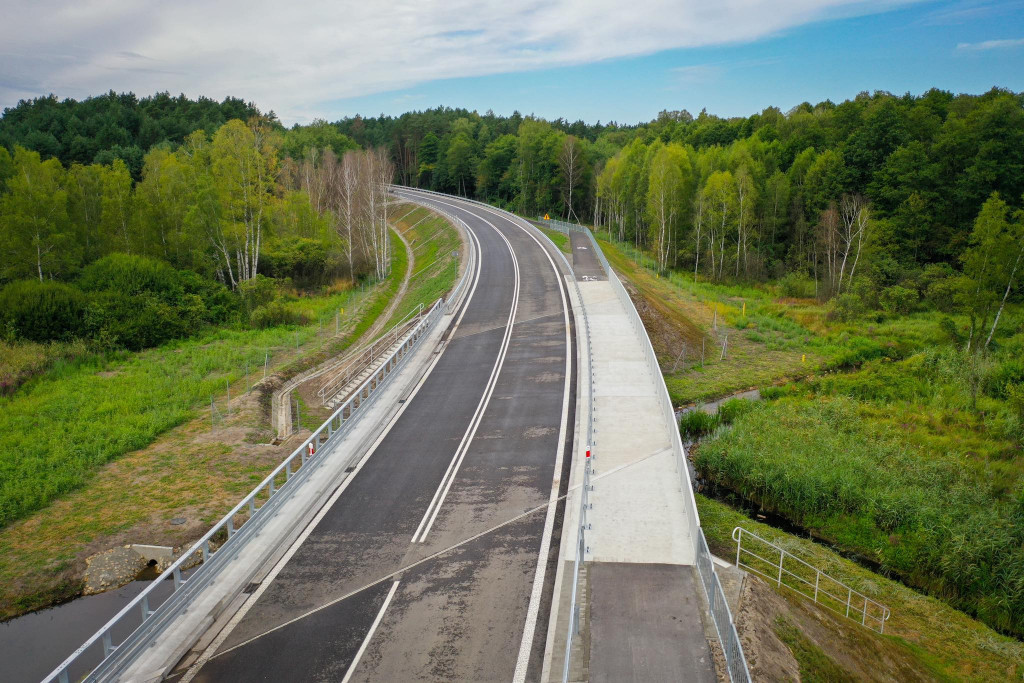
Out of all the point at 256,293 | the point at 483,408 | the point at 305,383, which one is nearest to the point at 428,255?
the point at 256,293

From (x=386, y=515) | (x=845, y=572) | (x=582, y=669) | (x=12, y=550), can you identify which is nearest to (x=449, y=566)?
(x=386, y=515)

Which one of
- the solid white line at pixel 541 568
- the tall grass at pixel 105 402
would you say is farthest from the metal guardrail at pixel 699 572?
the tall grass at pixel 105 402

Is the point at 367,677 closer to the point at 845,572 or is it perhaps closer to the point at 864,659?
the point at 864,659

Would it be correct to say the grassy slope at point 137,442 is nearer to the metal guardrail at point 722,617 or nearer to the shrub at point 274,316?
the shrub at point 274,316

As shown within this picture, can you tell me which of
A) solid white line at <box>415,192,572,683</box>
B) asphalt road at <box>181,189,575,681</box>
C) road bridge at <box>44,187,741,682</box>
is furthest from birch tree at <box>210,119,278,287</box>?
solid white line at <box>415,192,572,683</box>

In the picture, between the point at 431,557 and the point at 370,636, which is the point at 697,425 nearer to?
the point at 431,557
